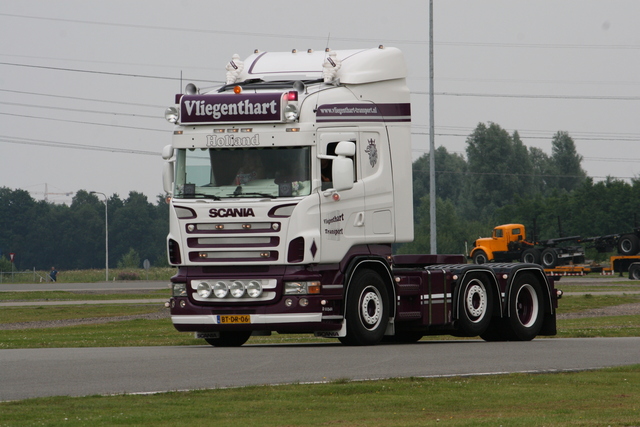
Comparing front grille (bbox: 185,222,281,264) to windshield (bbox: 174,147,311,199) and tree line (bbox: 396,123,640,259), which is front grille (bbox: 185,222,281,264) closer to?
windshield (bbox: 174,147,311,199)

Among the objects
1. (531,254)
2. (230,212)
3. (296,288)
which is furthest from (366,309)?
(531,254)

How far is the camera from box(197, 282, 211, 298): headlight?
18.0 metres

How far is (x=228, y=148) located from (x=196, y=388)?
629 centimetres

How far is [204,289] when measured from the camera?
59.0 ft

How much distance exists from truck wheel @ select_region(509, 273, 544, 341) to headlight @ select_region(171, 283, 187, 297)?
6145 mm

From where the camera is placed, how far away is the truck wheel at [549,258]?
68.0 meters

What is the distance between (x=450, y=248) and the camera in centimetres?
11400

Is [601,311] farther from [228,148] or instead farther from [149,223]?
[149,223]

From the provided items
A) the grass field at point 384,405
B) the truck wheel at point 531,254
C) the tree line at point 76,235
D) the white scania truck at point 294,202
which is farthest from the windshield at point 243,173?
the tree line at point 76,235

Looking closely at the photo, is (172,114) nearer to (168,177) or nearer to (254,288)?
(168,177)

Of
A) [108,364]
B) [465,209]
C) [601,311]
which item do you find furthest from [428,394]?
[465,209]

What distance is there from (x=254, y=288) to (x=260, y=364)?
2589 mm

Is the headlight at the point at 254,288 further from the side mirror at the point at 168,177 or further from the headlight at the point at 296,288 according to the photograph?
the side mirror at the point at 168,177

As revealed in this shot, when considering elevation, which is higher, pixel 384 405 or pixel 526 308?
pixel 526 308
